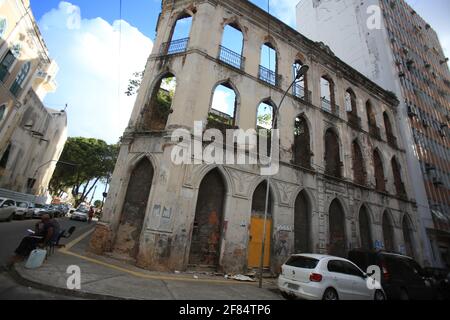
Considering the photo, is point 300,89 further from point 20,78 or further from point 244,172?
point 20,78

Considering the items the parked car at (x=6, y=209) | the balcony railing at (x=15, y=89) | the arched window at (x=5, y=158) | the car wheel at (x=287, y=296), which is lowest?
the car wheel at (x=287, y=296)

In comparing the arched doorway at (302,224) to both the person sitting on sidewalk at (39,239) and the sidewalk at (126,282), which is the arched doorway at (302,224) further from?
the person sitting on sidewalk at (39,239)

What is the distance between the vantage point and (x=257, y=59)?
13367 mm

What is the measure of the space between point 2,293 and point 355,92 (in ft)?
70.0

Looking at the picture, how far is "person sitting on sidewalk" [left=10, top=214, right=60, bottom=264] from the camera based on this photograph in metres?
6.31

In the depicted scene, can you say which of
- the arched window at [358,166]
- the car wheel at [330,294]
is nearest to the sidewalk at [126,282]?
the car wheel at [330,294]

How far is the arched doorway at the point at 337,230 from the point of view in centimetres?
1306

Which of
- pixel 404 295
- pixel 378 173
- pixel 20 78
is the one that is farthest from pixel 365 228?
pixel 20 78

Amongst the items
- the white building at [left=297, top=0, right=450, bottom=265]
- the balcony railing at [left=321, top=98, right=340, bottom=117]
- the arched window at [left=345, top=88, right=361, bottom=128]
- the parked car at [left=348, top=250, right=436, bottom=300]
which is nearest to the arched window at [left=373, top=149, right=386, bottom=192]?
the arched window at [left=345, top=88, right=361, bottom=128]

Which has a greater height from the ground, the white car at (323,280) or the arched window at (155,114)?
the arched window at (155,114)

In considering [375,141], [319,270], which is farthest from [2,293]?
[375,141]

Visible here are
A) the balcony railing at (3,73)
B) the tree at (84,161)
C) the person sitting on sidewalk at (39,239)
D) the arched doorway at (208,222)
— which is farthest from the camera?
the tree at (84,161)

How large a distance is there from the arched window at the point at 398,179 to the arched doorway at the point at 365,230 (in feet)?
16.8
